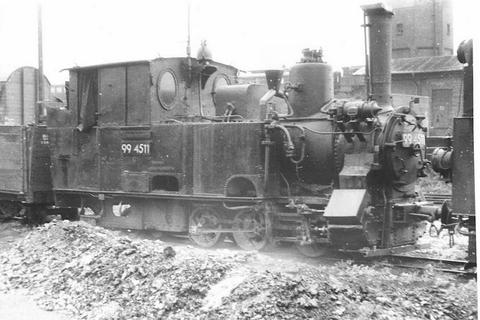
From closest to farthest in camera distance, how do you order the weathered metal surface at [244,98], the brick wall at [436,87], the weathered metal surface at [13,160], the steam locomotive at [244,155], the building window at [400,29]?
the steam locomotive at [244,155]
the weathered metal surface at [244,98]
the weathered metal surface at [13,160]
the brick wall at [436,87]
the building window at [400,29]

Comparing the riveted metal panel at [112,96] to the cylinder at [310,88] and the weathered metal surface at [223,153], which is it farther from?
the cylinder at [310,88]

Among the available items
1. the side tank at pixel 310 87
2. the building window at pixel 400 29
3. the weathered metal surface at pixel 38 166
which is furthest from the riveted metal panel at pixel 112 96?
the building window at pixel 400 29

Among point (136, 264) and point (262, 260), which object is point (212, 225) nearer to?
point (262, 260)

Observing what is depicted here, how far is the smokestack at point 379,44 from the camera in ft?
27.4

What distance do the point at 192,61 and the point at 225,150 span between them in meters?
2.36

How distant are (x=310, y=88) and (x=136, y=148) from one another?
3257 millimetres

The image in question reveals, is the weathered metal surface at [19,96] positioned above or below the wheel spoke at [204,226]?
above

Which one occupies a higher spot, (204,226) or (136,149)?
(136,149)

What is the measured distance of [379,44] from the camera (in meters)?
8.40

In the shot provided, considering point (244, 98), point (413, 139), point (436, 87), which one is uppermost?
point (436, 87)

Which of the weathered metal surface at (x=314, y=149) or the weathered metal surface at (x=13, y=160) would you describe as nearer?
the weathered metal surface at (x=314, y=149)

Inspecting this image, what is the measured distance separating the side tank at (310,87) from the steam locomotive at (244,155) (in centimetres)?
2

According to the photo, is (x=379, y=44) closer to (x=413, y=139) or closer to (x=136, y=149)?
(x=413, y=139)

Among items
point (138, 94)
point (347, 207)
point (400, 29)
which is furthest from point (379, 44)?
point (400, 29)
